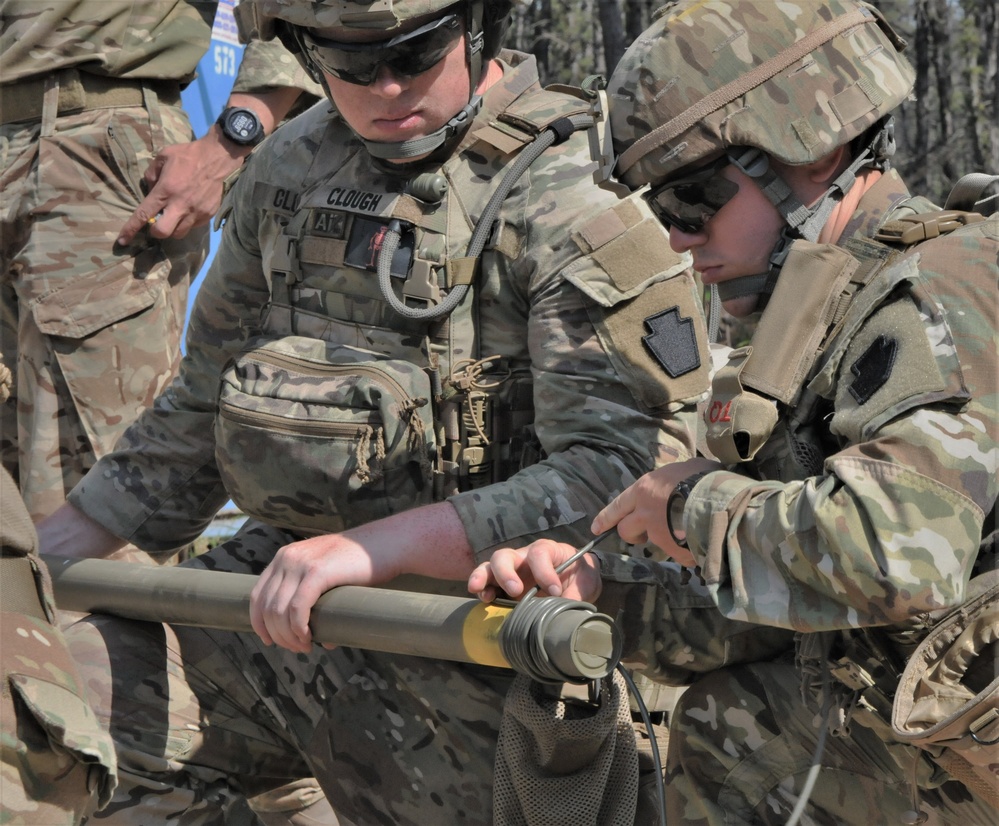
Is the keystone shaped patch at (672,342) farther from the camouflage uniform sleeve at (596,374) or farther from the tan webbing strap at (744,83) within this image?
the tan webbing strap at (744,83)

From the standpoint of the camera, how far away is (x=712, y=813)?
2637 mm

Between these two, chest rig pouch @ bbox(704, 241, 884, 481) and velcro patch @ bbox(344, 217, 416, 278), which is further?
velcro patch @ bbox(344, 217, 416, 278)

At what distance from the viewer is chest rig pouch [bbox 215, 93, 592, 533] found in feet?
10.1

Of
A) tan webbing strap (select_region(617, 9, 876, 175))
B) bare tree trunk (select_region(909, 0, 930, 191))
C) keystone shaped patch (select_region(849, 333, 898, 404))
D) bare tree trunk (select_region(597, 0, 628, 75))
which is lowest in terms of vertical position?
bare tree trunk (select_region(909, 0, 930, 191))

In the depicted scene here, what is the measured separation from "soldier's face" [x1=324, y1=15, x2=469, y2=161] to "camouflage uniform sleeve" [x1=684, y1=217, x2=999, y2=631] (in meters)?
1.27

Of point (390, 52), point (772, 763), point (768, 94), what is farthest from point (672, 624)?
point (390, 52)

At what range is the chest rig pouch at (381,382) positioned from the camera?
121 inches

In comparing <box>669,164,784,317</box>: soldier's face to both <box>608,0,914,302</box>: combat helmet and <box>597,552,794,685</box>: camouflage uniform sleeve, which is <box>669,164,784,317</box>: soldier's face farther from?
<box>597,552,794,685</box>: camouflage uniform sleeve

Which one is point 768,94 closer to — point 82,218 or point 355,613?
point 355,613

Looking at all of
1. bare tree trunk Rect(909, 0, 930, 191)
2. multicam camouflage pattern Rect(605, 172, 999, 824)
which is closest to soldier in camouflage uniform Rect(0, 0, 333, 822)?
multicam camouflage pattern Rect(605, 172, 999, 824)

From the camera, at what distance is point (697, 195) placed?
2.63 m

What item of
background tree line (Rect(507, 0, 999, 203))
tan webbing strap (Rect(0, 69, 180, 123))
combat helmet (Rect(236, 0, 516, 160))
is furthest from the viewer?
background tree line (Rect(507, 0, 999, 203))

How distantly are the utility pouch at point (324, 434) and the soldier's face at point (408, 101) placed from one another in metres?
0.52

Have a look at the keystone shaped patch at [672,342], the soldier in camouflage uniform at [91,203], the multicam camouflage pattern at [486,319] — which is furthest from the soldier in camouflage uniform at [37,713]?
the soldier in camouflage uniform at [91,203]
